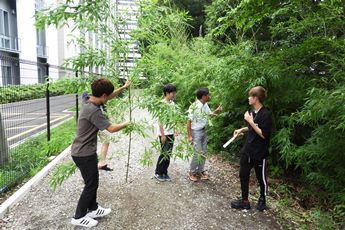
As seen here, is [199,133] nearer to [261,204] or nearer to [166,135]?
[166,135]

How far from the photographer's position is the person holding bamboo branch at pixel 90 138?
2.89 m

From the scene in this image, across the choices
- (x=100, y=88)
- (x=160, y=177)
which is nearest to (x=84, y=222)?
(x=100, y=88)

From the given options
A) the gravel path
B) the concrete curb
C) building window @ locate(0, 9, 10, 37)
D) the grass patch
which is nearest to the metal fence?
the grass patch

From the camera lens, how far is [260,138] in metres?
3.53

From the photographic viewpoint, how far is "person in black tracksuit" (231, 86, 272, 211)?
136 inches

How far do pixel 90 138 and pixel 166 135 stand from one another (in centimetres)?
150

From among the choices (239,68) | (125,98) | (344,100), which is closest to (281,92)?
(239,68)

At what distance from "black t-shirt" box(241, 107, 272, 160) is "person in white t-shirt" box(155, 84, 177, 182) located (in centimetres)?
101

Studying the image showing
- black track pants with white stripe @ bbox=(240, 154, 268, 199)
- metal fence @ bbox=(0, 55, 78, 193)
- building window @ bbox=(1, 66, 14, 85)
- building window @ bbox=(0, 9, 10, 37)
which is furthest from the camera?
building window @ bbox=(0, 9, 10, 37)

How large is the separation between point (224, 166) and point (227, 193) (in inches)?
55.3

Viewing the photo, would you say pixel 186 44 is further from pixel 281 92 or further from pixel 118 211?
pixel 118 211

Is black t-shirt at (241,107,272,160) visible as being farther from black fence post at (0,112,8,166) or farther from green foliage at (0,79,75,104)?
black fence post at (0,112,8,166)

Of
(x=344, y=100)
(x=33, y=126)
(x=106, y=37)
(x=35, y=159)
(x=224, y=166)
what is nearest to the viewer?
(x=344, y=100)

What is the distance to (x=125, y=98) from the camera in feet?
11.9
